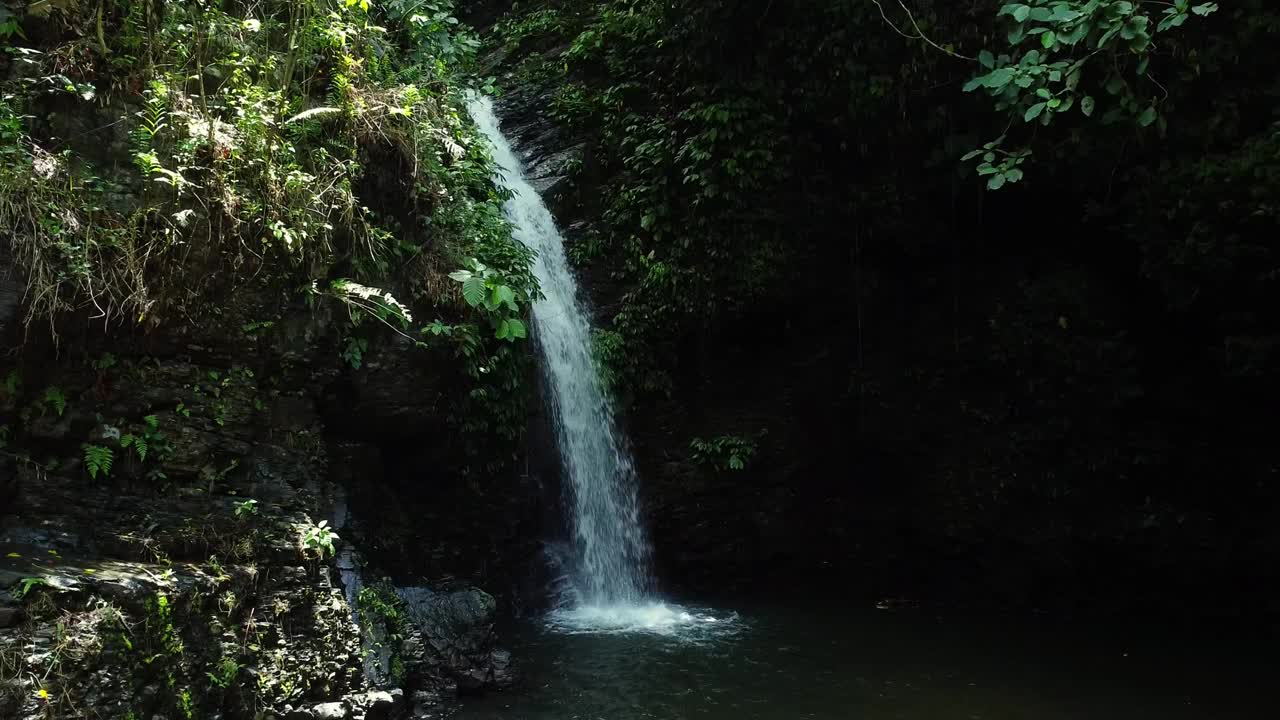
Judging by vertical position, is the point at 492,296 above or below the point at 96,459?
above

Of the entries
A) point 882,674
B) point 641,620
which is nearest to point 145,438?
Answer: point 641,620

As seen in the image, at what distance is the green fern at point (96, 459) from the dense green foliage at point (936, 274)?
4.89 meters

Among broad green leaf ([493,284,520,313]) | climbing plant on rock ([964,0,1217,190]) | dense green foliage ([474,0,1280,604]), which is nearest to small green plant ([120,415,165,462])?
broad green leaf ([493,284,520,313])

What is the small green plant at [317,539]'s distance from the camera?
471 centimetres

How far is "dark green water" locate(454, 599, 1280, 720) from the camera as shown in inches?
215

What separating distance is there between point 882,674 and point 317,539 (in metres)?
4.25

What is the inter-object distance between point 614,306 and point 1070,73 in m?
5.07

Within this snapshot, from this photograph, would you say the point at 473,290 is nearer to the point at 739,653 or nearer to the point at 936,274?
the point at 739,653

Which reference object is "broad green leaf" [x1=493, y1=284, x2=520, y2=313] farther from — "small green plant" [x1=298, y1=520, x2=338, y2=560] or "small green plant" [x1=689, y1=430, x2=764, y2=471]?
"small green plant" [x1=689, y1=430, x2=764, y2=471]

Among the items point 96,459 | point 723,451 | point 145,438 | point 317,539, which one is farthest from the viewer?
point 723,451

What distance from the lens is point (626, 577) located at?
8320 millimetres

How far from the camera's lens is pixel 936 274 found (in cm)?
833

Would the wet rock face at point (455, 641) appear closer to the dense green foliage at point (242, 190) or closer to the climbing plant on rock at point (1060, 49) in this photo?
the dense green foliage at point (242, 190)

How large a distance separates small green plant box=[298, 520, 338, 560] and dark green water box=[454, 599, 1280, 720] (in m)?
1.49
